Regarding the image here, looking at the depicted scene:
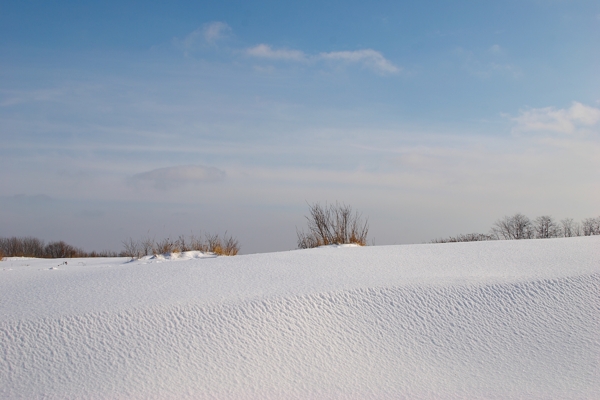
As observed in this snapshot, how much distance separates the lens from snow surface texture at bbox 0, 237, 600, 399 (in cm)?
258

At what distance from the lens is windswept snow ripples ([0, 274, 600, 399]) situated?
101 inches

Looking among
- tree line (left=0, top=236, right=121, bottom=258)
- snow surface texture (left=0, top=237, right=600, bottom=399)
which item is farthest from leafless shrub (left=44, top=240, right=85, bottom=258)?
Result: snow surface texture (left=0, top=237, right=600, bottom=399)

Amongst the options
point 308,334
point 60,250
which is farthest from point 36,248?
point 308,334

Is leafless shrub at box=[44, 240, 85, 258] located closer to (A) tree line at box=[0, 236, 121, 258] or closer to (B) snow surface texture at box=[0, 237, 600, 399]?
(A) tree line at box=[0, 236, 121, 258]

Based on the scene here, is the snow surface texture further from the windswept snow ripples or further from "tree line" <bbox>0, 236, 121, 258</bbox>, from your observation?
"tree line" <bbox>0, 236, 121, 258</bbox>

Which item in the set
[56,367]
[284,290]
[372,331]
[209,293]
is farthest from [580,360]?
[56,367]

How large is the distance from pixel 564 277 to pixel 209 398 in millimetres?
2932

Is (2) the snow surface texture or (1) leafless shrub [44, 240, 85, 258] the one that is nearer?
(2) the snow surface texture

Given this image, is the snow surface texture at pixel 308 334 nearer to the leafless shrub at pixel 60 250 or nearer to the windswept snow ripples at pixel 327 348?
the windswept snow ripples at pixel 327 348

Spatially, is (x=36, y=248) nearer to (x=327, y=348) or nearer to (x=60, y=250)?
(x=60, y=250)

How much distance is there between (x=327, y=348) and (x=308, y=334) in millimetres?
159

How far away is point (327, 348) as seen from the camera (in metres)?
2.89

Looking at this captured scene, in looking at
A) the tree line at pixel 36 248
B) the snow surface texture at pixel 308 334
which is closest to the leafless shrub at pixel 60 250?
the tree line at pixel 36 248

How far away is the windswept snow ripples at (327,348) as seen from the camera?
2.56 m
